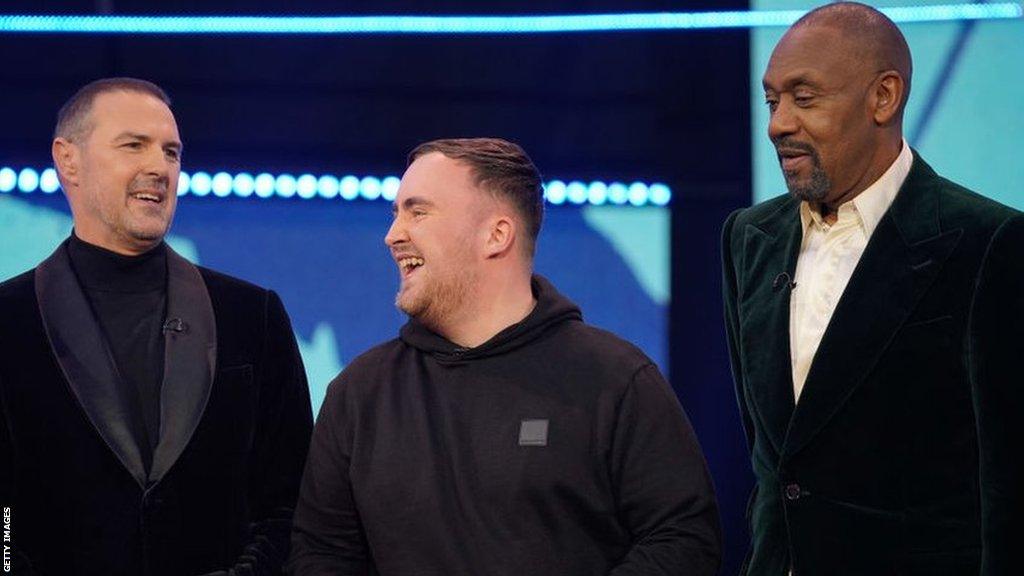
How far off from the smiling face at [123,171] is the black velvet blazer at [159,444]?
0.31 ft

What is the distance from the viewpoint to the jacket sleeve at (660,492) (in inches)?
93.7

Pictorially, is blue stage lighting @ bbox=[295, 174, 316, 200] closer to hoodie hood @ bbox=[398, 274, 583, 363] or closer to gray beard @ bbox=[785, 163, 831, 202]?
hoodie hood @ bbox=[398, 274, 583, 363]

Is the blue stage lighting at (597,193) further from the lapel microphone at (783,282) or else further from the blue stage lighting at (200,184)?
the lapel microphone at (783,282)

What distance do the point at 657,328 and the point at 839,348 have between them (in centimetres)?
151

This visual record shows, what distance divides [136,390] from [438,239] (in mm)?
624

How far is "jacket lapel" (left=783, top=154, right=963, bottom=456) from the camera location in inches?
91.6

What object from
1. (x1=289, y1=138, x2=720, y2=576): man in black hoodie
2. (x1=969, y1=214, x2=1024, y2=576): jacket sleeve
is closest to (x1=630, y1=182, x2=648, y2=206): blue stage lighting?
(x1=289, y1=138, x2=720, y2=576): man in black hoodie

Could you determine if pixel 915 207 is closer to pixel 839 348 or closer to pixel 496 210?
pixel 839 348

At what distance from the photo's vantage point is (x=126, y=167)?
2.88 m

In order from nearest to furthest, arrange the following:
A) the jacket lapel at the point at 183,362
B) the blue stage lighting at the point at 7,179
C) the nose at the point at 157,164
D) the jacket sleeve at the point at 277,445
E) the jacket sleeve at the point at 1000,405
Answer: the jacket sleeve at the point at 1000,405 → the jacket lapel at the point at 183,362 → the jacket sleeve at the point at 277,445 → the nose at the point at 157,164 → the blue stage lighting at the point at 7,179

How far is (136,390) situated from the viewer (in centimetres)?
271

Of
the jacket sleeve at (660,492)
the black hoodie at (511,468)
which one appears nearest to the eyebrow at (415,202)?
the black hoodie at (511,468)

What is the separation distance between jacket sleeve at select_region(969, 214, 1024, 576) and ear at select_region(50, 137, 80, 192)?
1728 mm

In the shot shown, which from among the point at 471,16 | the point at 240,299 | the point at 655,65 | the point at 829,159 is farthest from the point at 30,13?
the point at 829,159
